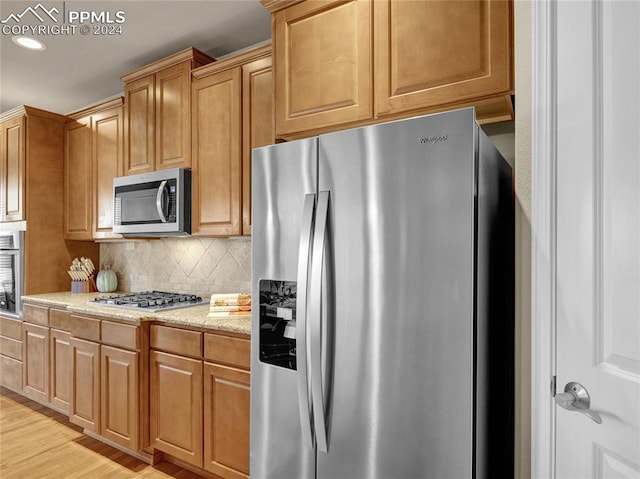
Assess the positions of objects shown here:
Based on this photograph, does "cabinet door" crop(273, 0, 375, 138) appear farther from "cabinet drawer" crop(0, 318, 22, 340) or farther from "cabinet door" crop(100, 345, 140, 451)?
"cabinet drawer" crop(0, 318, 22, 340)

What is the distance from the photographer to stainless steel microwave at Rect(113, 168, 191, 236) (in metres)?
2.71

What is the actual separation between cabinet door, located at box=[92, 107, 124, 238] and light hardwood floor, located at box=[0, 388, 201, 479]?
1457 millimetres

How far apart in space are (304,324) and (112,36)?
2.44 meters

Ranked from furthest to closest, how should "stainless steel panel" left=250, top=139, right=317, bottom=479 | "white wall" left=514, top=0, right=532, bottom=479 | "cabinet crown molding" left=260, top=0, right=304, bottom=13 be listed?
"cabinet crown molding" left=260, top=0, right=304, bottom=13 → "stainless steel panel" left=250, top=139, right=317, bottom=479 → "white wall" left=514, top=0, right=532, bottom=479

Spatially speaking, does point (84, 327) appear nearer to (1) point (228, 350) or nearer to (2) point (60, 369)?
(2) point (60, 369)

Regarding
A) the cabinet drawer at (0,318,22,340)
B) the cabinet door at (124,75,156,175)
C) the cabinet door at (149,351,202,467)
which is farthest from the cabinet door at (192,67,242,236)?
the cabinet drawer at (0,318,22,340)

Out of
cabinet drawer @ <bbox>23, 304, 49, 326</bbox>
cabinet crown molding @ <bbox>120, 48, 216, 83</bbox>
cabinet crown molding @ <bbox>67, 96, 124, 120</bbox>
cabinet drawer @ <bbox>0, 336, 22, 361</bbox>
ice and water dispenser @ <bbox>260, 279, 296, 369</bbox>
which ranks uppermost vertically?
cabinet crown molding @ <bbox>120, 48, 216, 83</bbox>

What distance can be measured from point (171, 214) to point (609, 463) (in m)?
2.54

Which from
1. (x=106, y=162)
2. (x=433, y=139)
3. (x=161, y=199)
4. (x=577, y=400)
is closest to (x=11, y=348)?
(x=106, y=162)

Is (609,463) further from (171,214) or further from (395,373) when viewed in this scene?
(171,214)

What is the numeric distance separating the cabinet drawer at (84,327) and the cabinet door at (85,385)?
0.04m

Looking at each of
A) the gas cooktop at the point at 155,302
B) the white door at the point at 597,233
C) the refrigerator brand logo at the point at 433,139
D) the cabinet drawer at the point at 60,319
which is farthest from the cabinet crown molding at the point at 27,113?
the white door at the point at 597,233

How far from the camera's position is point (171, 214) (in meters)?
2.75

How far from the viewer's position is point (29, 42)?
2723 mm
